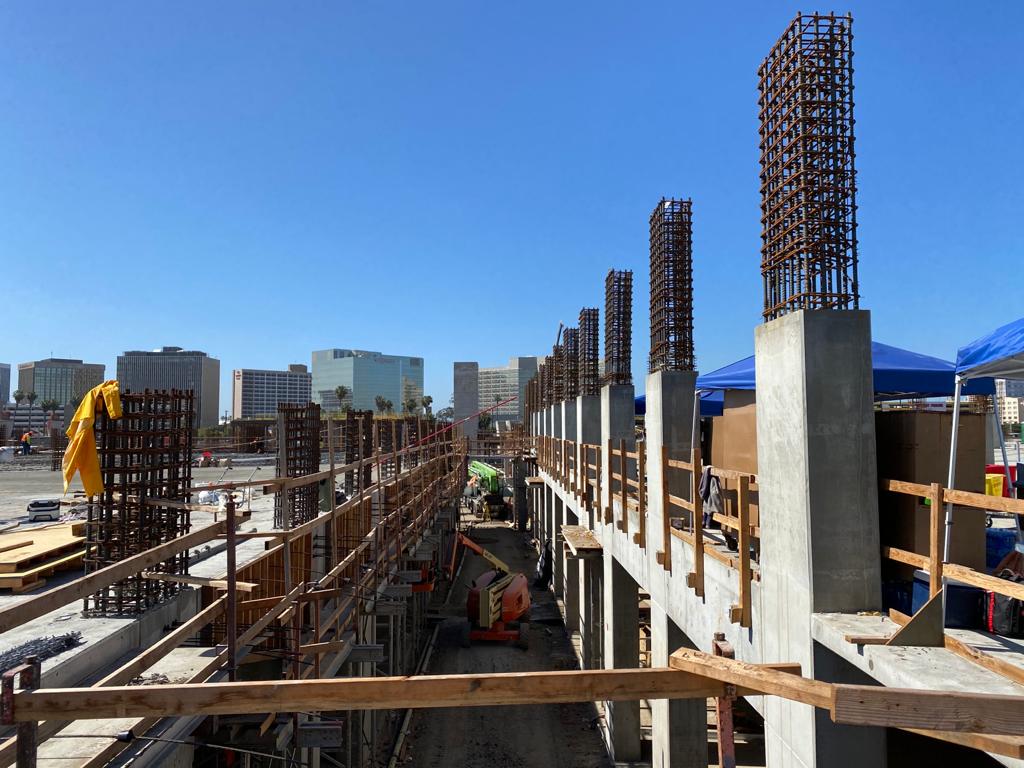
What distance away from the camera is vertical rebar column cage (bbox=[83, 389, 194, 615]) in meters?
7.93

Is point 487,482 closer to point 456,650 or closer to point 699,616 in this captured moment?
point 456,650

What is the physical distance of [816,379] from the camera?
4.44 m

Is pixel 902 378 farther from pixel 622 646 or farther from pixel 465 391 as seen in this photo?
pixel 465 391

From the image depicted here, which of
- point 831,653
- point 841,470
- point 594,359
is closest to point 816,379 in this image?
point 841,470

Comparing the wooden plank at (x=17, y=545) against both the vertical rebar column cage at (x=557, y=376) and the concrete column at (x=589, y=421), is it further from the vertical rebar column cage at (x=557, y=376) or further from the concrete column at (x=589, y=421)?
the vertical rebar column cage at (x=557, y=376)

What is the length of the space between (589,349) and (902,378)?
53.6ft

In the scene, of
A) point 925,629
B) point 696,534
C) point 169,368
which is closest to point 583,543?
point 696,534

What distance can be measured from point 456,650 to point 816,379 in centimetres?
1623

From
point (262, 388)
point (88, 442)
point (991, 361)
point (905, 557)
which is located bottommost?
point (905, 557)

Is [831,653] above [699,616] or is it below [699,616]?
above

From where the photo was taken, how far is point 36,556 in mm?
8938

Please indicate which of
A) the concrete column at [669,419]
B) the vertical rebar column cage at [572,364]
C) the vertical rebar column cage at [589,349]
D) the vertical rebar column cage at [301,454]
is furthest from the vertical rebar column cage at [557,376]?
the concrete column at [669,419]

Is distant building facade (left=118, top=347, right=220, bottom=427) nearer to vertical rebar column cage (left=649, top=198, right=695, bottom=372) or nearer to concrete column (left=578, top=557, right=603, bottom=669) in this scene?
concrete column (left=578, top=557, right=603, bottom=669)

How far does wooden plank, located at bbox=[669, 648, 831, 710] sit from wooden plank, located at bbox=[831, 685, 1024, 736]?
0.27ft
